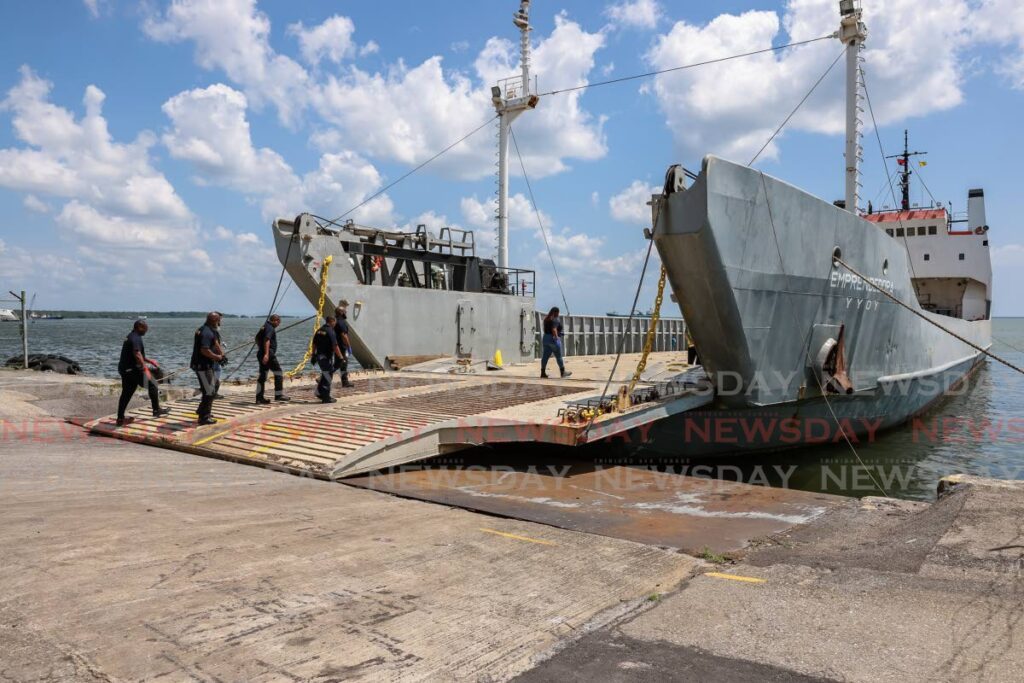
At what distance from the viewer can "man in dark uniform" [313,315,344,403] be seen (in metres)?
10.7

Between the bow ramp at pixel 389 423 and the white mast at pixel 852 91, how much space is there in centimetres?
606

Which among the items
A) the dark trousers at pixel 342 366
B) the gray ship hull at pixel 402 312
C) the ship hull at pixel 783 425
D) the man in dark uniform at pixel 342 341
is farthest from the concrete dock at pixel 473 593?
the gray ship hull at pixel 402 312

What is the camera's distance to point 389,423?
9.07 meters

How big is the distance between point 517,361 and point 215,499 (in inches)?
555

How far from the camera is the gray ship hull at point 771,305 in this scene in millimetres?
8656

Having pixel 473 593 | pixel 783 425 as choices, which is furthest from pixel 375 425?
pixel 783 425

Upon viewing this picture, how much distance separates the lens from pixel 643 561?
4.88 metres

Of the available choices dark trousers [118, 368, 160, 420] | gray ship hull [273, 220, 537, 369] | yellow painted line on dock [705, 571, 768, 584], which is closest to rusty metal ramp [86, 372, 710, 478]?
dark trousers [118, 368, 160, 420]

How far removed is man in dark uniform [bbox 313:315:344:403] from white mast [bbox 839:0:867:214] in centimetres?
1054

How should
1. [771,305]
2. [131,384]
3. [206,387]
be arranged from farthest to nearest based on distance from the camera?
[131,384], [771,305], [206,387]

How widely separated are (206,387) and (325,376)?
5.96 ft

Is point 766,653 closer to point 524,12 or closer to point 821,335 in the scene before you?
point 821,335

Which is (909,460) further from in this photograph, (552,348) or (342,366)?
(342,366)

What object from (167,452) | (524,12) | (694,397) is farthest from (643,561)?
(524,12)
